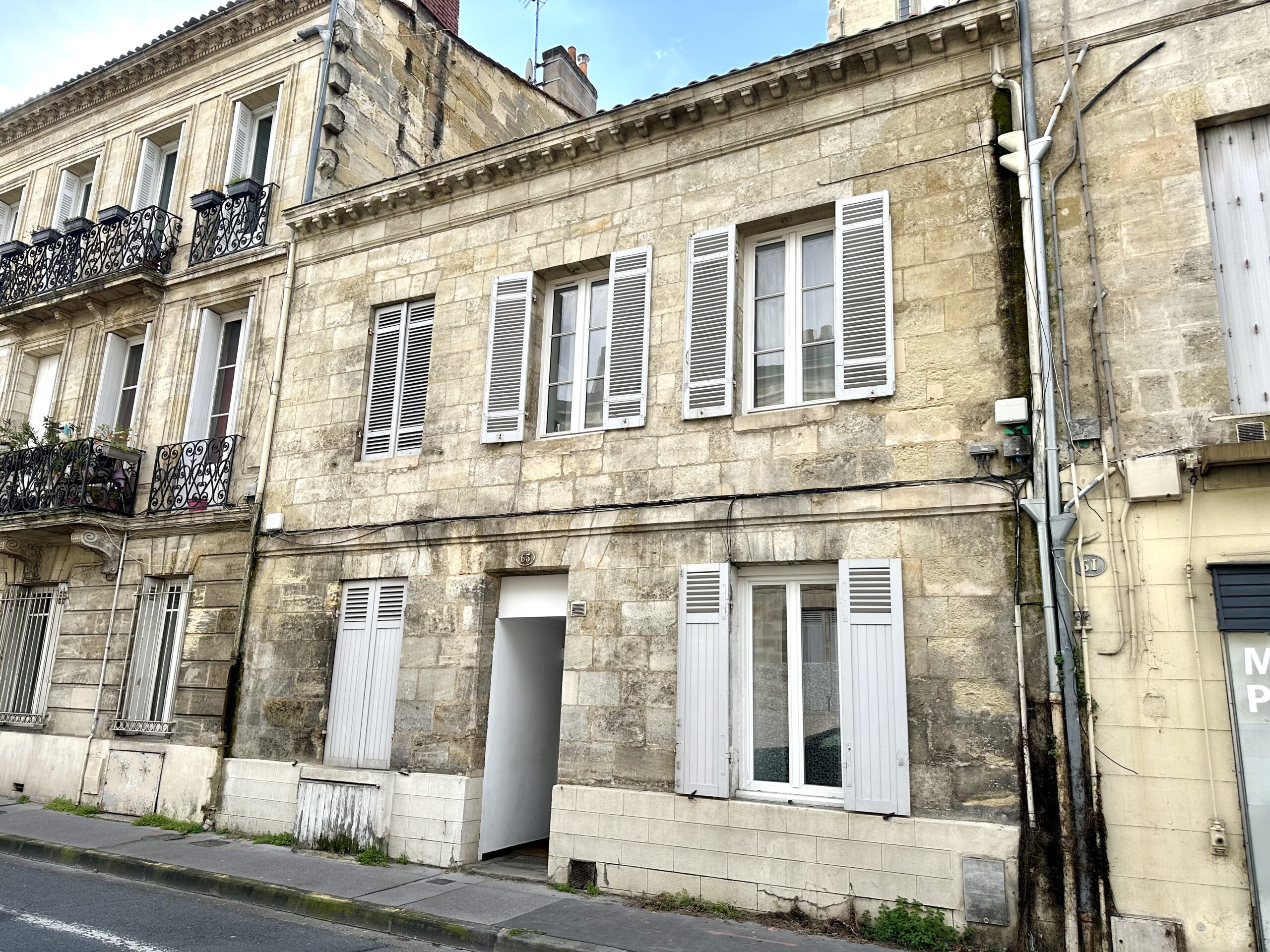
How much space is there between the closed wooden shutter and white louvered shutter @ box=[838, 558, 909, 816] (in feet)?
5.82

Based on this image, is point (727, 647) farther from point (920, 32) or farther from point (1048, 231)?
point (920, 32)

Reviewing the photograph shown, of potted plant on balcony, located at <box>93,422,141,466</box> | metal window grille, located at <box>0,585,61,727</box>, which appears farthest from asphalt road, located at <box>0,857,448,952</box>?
potted plant on balcony, located at <box>93,422,141,466</box>

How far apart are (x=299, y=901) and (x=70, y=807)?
5.19 meters

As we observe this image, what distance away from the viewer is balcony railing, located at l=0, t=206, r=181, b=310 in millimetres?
11977

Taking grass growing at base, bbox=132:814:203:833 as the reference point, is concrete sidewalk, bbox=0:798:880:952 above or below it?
below

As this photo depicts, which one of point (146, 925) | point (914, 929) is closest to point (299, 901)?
point (146, 925)

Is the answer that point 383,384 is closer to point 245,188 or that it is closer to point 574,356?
point 574,356

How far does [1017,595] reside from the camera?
599 centimetres

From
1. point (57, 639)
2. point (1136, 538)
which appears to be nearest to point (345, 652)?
point (57, 639)

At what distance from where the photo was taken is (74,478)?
10.9 metres

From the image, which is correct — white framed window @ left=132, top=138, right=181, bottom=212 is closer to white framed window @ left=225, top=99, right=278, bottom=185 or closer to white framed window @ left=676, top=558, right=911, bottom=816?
white framed window @ left=225, top=99, right=278, bottom=185

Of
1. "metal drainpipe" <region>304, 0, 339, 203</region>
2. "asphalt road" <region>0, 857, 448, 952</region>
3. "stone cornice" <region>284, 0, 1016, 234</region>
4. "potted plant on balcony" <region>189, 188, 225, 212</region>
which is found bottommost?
"asphalt road" <region>0, 857, 448, 952</region>

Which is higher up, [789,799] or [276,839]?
[789,799]

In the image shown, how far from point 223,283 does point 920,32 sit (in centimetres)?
863
